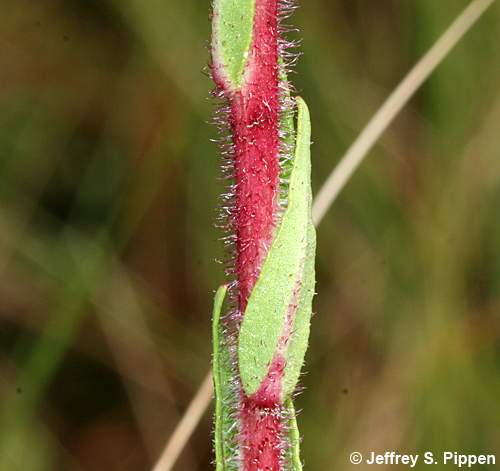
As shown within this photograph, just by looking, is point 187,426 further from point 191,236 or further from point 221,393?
point 191,236

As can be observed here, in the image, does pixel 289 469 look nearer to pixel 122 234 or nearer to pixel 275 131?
pixel 275 131

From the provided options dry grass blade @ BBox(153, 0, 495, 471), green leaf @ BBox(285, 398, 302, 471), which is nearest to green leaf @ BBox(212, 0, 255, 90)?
green leaf @ BBox(285, 398, 302, 471)

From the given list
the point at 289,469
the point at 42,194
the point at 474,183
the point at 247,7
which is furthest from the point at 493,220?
the point at 247,7

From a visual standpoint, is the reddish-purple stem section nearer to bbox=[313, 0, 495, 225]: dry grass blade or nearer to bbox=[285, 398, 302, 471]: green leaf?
bbox=[285, 398, 302, 471]: green leaf

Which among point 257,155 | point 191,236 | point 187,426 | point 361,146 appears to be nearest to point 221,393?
point 257,155

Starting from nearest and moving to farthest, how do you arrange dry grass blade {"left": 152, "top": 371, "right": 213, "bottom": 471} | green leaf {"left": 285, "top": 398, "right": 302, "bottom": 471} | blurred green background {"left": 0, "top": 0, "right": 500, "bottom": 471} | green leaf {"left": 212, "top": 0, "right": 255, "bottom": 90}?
1. green leaf {"left": 212, "top": 0, "right": 255, "bottom": 90}
2. green leaf {"left": 285, "top": 398, "right": 302, "bottom": 471}
3. dry grass blade {"left": 152, "top": 371, "right": 213, "bottom": 471}
4. blurred green background {"left": 0, "top": 0, "right": 500, "bottom": 471}

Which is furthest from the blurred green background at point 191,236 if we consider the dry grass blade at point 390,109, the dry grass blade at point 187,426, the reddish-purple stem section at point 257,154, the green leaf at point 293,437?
the reddish-purple stem section at point 257,154
